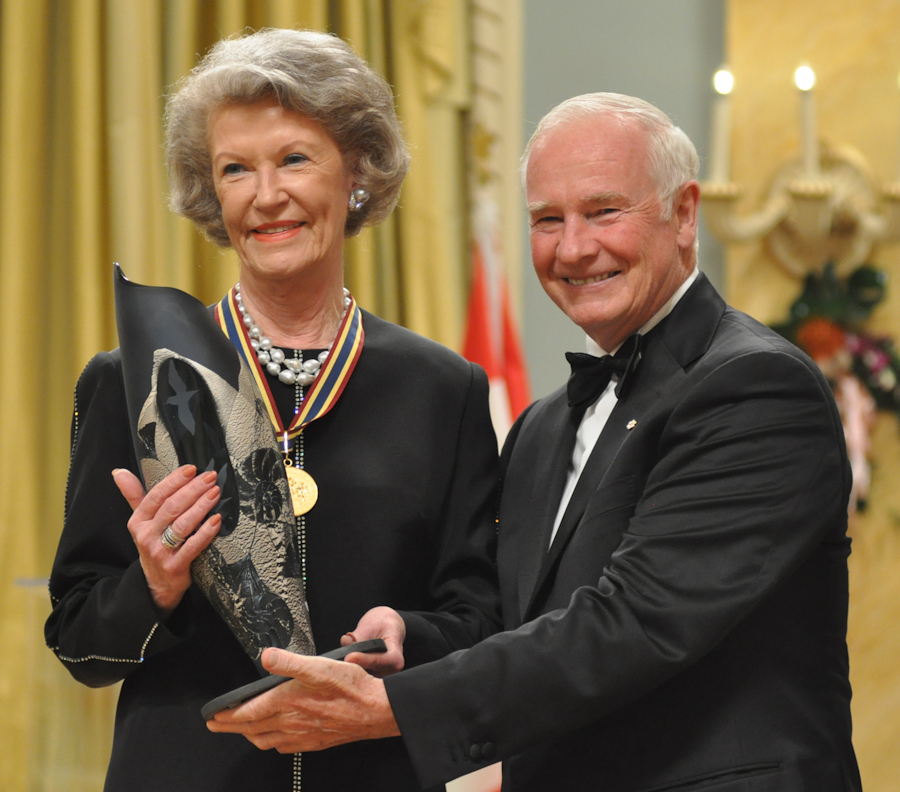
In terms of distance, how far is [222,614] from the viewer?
1.57m

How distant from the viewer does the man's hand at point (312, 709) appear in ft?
4.66

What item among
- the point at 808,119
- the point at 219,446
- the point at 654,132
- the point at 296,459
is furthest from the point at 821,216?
the point at 219,446

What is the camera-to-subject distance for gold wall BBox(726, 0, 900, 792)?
452 centimetres

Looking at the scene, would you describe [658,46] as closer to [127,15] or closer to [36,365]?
[127,15]

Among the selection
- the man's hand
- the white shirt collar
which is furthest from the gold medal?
the white shirt collar

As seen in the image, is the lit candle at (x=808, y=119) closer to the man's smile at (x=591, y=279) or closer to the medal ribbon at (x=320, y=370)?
the man's smile at (x=591, y=279)

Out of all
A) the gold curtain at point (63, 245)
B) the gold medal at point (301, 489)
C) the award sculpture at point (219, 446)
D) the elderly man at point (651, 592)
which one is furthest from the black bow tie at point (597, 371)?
the gold curtain at point (63, 245)

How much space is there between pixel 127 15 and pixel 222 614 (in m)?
2.18

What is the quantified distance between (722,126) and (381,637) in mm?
3161

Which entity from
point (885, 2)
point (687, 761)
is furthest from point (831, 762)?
point (885, 2)

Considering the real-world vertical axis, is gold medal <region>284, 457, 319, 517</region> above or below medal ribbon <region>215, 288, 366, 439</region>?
below

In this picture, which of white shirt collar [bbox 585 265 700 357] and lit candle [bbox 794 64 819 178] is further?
lit candle [bbox 794 64 819 178]

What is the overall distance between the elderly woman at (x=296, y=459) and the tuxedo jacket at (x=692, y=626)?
0.20 meters

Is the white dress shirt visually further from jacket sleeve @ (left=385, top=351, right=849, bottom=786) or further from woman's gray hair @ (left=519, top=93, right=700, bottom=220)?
jacket sleeve @ (left=385, top=351, right=849, bottom=786)
